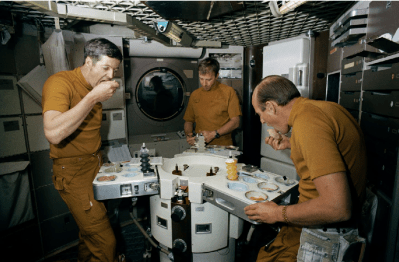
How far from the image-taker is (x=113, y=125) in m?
3.79

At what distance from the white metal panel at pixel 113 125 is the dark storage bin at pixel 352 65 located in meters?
3.21

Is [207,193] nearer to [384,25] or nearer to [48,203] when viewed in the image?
[384,25]

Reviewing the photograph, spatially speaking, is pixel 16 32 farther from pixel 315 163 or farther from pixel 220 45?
pixel 315 163

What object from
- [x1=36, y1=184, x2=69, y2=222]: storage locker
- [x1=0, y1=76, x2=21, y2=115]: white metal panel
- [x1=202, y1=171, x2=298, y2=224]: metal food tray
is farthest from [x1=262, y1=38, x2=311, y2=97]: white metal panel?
[x1=36, y1=184, x2=69, y2=222]: storage locker

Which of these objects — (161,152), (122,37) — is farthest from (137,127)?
(122,37)

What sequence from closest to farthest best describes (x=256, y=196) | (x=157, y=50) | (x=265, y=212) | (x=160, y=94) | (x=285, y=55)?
(x=265, y=212)
(x=256, y=196)
(x=285, y=55)
(x=157, y=50)
(x=160, y=94)

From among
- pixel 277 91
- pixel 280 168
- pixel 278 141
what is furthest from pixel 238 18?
pixel 280 168

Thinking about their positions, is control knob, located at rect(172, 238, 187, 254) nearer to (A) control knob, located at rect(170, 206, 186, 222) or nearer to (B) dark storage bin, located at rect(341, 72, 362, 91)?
(A) control knob, located at rect(170, 206, 186, 222)

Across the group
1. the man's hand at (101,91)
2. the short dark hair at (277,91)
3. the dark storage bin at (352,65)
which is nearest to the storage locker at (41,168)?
the man's hand at (101,91)

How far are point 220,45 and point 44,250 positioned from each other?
442 cm

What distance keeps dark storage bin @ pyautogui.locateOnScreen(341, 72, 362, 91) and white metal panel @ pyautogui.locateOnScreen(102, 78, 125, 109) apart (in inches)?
124

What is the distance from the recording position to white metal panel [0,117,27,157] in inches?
111

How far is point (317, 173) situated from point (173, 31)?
8.92 feet

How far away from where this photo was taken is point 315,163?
119 centimetres
